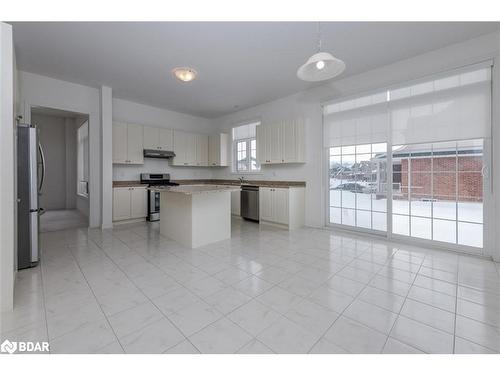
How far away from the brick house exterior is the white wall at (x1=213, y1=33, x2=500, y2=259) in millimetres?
205

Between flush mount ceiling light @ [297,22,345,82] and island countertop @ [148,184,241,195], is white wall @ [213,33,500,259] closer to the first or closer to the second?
island countertop @ [148,184,241,195]

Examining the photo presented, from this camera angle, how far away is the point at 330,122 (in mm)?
4465

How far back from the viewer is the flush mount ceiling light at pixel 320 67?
6.49 feet

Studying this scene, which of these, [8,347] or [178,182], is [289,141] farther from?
[8,347]

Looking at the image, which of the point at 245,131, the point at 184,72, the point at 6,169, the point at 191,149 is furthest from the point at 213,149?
the point at 6,169

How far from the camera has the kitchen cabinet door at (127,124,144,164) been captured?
5.24 metres

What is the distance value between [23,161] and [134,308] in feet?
7.01

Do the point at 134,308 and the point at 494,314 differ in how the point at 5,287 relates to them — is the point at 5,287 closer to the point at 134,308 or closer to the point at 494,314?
the point at 134,308

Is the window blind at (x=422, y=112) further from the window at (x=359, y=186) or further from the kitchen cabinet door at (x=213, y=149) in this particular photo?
the kitchen cabinet door at (x=213, y=149)

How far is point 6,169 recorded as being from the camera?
1801 mm

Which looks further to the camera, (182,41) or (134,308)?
(182,41)

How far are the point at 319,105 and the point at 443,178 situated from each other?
244cm

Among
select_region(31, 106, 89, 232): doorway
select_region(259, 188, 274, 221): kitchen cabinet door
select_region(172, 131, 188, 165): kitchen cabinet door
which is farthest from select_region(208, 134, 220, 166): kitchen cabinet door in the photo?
select_region(31, 106, 89, 232): doorway

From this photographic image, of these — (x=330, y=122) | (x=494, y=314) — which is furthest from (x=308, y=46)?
(x=494, y=314)
